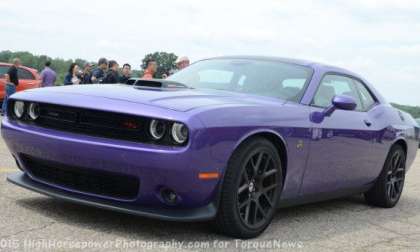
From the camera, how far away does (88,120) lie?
4.12 meters

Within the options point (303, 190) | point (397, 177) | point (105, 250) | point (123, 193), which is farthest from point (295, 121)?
point (397, 177)

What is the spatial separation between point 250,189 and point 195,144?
675 mm

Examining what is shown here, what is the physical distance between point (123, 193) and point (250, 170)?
0.83m

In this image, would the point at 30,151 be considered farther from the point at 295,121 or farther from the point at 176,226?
the point at 295,121

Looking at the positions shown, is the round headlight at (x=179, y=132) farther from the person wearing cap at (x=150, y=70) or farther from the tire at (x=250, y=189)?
the person wearing cap at (x=150, y=70)

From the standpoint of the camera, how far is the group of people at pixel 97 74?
10.1 m

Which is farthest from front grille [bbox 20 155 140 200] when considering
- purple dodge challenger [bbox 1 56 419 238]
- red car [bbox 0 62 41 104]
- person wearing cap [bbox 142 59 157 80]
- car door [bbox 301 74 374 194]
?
red car [bbox 0 62 41 104]

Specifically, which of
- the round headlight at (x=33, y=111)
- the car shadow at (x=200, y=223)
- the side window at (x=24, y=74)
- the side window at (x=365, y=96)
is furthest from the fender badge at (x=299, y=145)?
the side window at (x=24, y=74)

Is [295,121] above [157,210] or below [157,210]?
above

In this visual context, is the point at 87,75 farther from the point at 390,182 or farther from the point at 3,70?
the point at 390,182

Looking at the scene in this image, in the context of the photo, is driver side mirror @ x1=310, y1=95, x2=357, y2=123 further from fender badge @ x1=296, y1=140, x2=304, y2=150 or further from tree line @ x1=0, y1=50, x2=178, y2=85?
tree line @ x1=0, y1=50, x2=178, y2=85

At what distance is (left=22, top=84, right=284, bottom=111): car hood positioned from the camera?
13.4 ft

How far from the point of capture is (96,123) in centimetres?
409

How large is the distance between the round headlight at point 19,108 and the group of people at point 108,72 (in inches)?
154
